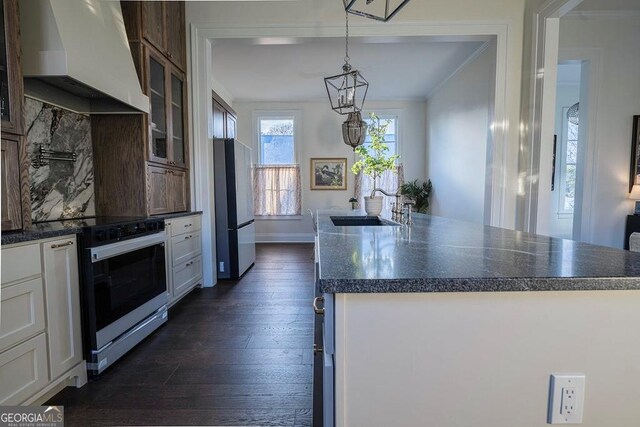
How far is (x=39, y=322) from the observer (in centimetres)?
146

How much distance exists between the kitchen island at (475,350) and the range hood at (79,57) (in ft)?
6.39

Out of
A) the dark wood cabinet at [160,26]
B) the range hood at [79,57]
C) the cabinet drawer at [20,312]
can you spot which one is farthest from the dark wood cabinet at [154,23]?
the cabinet drawer at [20,312]

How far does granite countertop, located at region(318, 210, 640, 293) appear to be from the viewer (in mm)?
739

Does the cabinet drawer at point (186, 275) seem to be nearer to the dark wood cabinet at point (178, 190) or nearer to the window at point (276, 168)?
the dark wood cabinet at point (178, 190)

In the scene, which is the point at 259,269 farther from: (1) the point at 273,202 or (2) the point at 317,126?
(2) the point at 317,126

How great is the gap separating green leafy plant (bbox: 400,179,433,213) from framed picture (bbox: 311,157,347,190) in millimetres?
1236

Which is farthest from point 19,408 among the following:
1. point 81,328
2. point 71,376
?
point 81,328

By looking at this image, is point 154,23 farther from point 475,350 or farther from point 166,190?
point 475,350

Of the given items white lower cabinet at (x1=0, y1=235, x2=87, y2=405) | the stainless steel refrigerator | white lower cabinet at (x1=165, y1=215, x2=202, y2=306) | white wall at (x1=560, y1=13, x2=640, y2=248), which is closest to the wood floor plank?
white lower cabinet at (x1=0, y1=235, x2=87, y2=405)

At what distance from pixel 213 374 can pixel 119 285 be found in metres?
0.78

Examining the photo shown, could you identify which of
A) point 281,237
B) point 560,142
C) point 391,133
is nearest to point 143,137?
point 281,237

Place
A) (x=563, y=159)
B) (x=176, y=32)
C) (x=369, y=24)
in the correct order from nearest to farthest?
1. (x=176, y=32)
2. (x=369, y=24)
3. (x=563, y=159)

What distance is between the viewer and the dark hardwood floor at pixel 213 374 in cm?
149

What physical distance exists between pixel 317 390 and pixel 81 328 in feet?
4.45
